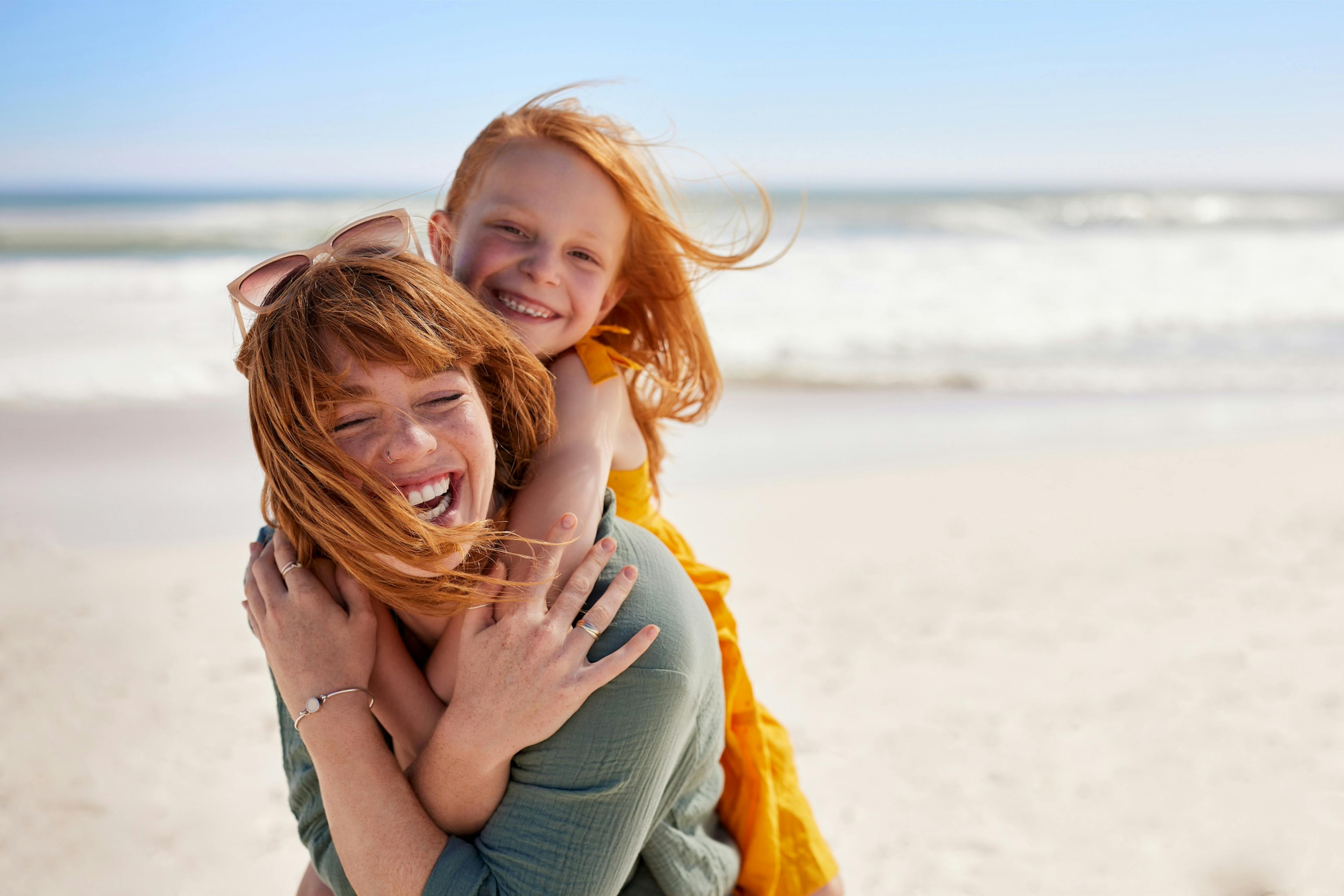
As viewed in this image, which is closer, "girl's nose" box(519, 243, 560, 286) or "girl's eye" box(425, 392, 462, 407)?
"girl's eye" box(425, 392, 462, 407)

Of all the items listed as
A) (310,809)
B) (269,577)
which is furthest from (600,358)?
(310,809)

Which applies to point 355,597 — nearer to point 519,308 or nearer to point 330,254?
point 330,254

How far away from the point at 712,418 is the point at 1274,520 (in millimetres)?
3967

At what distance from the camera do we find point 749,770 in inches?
83.7

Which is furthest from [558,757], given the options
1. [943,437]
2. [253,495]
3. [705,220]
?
[943,437]

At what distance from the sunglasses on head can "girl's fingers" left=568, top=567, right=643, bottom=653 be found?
65 cm

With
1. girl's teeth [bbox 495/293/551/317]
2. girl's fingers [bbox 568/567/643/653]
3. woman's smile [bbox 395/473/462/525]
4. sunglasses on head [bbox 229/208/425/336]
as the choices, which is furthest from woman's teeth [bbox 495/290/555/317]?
girl's fingers [bbox 568/567/643/653]

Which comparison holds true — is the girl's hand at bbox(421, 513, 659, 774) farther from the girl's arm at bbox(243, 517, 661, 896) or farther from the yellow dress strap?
the yellow dress strap

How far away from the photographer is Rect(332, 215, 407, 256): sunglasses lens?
172 centimetres

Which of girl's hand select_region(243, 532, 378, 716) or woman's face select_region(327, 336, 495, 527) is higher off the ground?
woman's face select_region(327, 336, 495, 527)

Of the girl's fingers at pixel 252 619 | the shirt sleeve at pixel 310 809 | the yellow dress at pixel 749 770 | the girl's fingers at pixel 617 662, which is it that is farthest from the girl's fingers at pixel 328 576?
the yellow dress at pixel 749 770

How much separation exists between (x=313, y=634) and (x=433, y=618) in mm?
191

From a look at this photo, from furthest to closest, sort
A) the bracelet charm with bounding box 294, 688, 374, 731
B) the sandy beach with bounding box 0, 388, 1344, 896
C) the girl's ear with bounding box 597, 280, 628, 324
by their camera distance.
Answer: the sandy beach with bounding box 0, 388, 1344, 896, the girl's ear with bounding box 597, 280, 628, 324, the bracelet charm with bounding box 294, 688, 374, 731

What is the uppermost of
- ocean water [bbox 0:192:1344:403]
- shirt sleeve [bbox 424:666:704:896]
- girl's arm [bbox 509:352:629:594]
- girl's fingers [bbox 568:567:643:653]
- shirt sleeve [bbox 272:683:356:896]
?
girl's arm [bbox 509:352:629:594]
